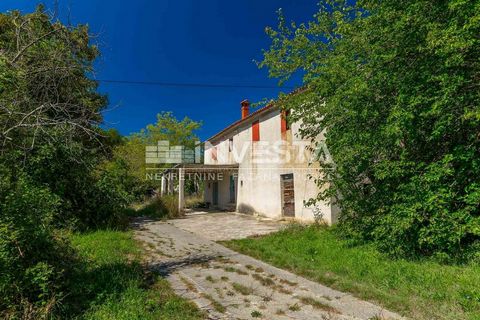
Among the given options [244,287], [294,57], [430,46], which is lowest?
[244,287]

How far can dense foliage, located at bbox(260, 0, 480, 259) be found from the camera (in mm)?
5258

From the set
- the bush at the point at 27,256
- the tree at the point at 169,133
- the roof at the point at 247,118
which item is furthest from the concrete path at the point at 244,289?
the tree at the point at 169,133

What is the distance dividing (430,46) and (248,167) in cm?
1302

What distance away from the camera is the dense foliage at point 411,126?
5258 mm

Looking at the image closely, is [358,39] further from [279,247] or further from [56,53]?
[56,53]

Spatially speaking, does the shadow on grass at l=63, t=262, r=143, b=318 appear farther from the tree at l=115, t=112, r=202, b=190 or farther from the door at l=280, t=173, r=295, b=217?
the tree at l=115, t=112, r=202, b=190

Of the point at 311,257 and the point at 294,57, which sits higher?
the point at 294,57

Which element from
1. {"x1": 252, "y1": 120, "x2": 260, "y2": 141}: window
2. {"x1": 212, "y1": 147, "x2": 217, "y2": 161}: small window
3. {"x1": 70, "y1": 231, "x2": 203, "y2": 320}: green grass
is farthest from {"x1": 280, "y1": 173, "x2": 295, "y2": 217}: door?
{"x1": 212, "y1": 147, "x2": 217, "y2": 161}: small window

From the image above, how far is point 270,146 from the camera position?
1562 cm

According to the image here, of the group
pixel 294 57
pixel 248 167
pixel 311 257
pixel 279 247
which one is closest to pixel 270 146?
pixel 248 167

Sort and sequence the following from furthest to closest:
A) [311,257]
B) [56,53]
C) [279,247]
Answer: [279,247] → [311,257] → [56,53]

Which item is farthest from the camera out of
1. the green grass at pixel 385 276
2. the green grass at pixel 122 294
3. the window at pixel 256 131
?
the window at pixel 256 131

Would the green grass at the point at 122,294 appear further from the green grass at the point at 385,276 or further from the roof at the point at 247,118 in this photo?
the roof at the point at 247,118

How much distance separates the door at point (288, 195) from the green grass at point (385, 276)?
5599 millimetres
